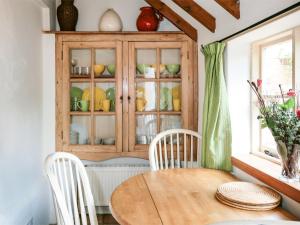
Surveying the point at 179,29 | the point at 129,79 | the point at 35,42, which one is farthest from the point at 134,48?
the point at 35,42

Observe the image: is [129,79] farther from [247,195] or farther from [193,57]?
[247,195]

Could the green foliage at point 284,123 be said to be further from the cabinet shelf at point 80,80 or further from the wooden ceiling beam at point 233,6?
the cabinet shelf at point 80,80

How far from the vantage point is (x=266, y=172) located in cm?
191

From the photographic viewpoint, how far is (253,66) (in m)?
2.50

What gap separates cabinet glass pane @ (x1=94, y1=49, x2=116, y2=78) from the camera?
3156 mm

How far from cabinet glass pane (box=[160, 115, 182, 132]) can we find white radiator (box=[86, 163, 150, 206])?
0.52 m

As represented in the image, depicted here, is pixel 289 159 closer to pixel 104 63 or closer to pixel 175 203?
pixel 175 203

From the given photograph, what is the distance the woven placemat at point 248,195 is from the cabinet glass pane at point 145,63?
1579mm

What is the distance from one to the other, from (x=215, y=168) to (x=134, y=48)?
1.40 meters

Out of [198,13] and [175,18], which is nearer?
[198,13]

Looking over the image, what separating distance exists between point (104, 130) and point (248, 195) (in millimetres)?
1820

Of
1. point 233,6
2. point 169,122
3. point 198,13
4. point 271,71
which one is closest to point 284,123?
point 271,71

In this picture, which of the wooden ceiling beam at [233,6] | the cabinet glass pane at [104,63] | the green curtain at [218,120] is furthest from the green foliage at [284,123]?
the cabinet glass pane at [104,63]

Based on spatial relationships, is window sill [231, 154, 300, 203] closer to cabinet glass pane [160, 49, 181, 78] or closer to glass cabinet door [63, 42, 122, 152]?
cabinet glass pane [160, 49, 181, 78]
